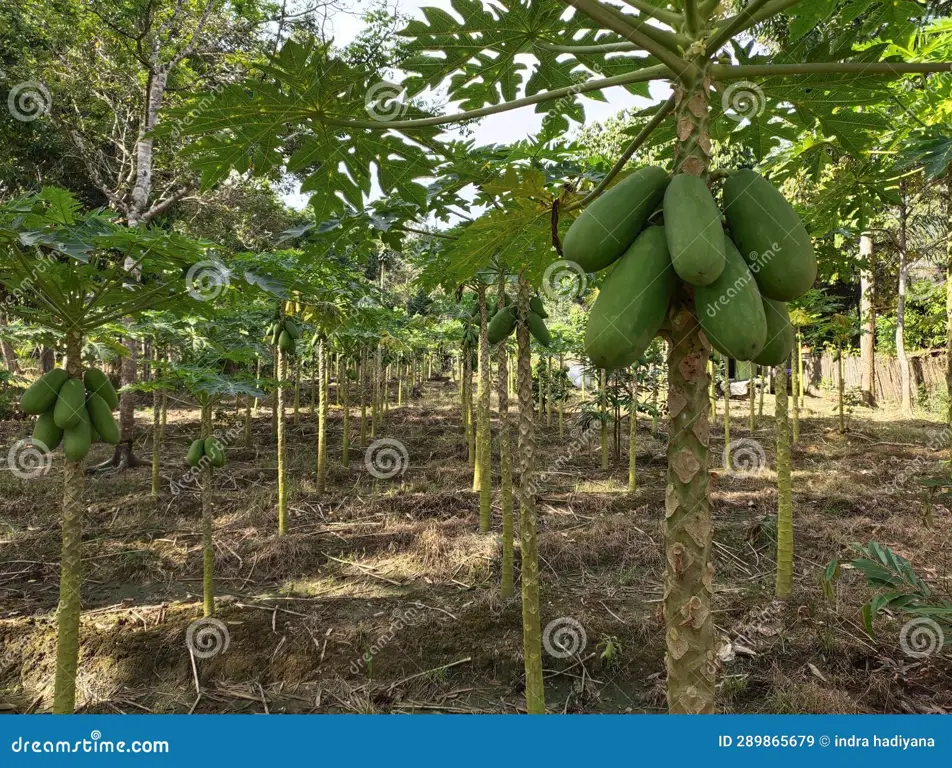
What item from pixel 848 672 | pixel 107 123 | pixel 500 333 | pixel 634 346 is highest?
pixel 107 123

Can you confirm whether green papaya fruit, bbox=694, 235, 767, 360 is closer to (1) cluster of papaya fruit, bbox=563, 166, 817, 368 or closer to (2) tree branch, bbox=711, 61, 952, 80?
(1) cluster of papaya fruit, bbox=563, 166, 817, 368

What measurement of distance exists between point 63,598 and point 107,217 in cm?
225

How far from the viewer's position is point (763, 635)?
15.3 feet

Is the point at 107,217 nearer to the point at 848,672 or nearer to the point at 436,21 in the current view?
the point at 436,21

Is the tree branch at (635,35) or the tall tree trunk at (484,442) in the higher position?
the tree branch at (635,35)

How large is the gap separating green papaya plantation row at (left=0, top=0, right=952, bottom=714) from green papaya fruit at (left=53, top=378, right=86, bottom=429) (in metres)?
0.02

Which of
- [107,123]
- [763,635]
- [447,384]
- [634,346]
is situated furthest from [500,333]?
[447,384]

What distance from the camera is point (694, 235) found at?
101 centimetres

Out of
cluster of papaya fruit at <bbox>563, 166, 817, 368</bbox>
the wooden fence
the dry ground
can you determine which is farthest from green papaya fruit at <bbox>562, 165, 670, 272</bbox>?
the wooden fence

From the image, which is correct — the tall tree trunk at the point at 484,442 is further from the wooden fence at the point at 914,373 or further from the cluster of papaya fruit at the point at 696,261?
the wooden fence at the point at 914,373

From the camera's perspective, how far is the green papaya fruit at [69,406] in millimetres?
3045

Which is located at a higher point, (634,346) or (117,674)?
(634,346)

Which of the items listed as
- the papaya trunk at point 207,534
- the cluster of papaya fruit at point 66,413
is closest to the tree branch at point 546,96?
the cluster of papaya fruit at point 66,413

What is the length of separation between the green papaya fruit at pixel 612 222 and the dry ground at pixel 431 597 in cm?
394
